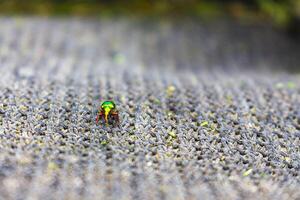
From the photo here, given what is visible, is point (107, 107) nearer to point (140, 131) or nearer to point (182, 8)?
point (140, 131)

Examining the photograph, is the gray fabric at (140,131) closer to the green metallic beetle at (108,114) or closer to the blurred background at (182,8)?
the green metallic beetle at (108,114)

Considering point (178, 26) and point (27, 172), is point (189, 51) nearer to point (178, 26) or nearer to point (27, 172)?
point (178, 26)

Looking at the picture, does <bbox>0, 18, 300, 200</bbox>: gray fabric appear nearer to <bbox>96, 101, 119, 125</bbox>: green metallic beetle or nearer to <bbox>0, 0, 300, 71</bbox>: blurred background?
<bbox>96, 101, 119, 125</bbox>: green metallic beetle

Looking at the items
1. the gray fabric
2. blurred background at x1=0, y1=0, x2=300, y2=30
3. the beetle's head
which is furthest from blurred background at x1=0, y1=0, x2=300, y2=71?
the beetle's head

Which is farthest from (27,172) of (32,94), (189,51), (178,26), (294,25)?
(294,25)

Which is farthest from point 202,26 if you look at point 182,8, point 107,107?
point 107,107

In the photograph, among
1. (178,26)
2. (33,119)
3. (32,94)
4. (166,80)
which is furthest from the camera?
(178,26)
